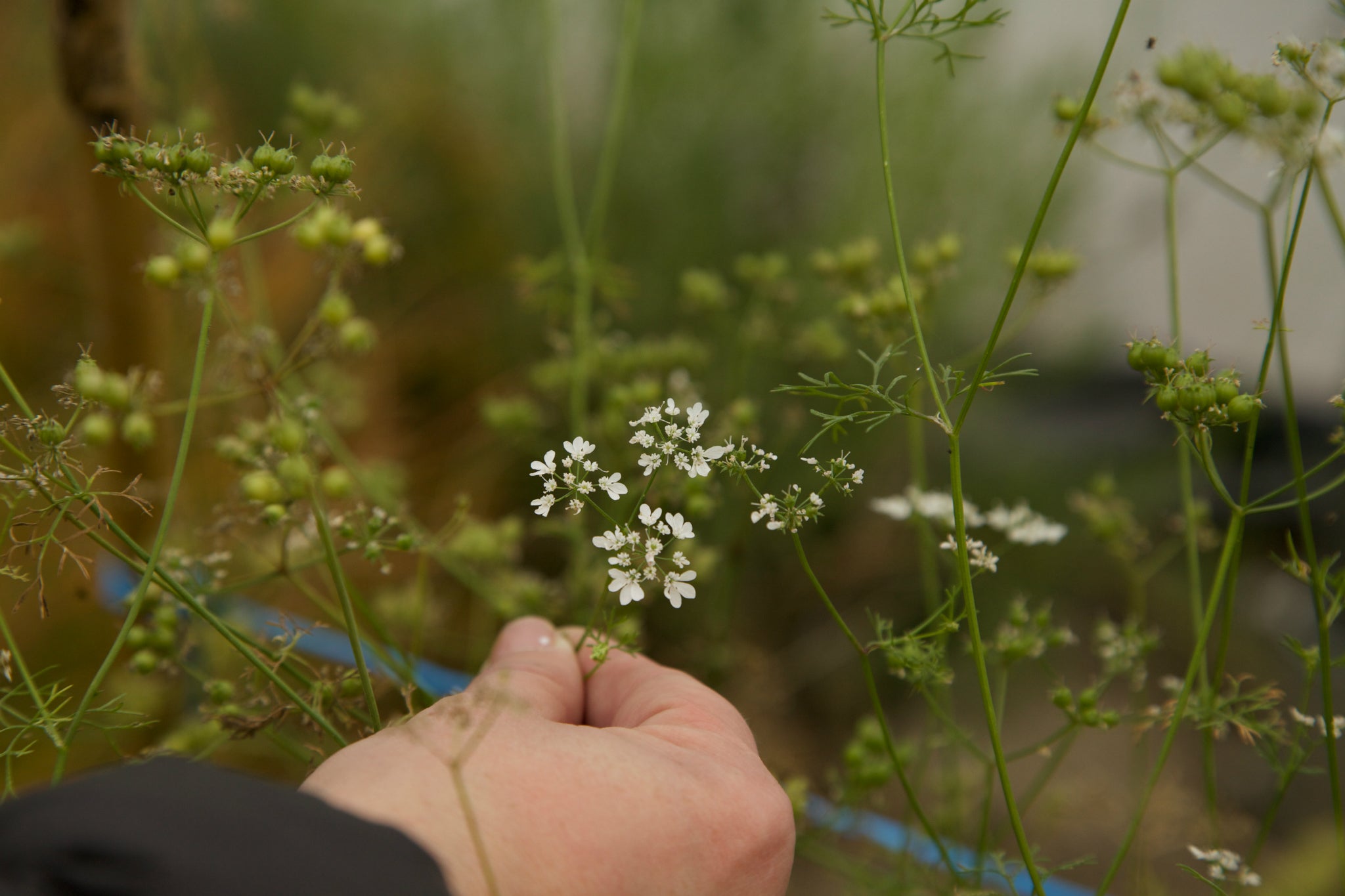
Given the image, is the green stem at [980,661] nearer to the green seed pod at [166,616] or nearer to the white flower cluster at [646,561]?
the white flower cluster at [646,561]

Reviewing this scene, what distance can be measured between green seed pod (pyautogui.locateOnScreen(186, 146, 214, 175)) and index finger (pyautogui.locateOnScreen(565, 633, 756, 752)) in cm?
42

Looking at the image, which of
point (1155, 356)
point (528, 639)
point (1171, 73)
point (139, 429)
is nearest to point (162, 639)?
point (139, 429)

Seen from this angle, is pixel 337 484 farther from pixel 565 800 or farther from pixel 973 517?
pixel 973 517

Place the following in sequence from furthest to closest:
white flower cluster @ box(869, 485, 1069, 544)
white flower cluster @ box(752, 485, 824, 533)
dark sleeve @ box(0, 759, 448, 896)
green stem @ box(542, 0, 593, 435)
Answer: green stem @ box(542, 0, 593, 435)
white flower cluster @ box(869, 485, 1069, 544)
white flower cluster @ box(752, 485, 824, 533)
dark sleeve @ box(0, 759, 448, 896)

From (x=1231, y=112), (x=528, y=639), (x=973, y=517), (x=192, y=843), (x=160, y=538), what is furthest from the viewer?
(x=973, y=517)

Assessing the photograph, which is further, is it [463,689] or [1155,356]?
[463,689]

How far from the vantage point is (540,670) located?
64 cm

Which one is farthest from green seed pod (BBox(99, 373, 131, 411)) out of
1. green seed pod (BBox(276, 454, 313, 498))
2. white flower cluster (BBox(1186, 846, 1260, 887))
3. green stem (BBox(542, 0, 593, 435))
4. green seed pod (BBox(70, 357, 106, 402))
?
white flower cluster (BBox(1186, 846, 1260, 887))

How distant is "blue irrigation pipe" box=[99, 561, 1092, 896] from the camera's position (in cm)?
94

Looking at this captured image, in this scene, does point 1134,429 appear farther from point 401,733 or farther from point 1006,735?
point 401,733

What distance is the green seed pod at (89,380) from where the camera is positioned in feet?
1.82

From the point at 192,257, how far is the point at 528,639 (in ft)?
1.17

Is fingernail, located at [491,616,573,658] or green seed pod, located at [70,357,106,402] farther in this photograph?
fingernail, located at [491,616,573,658]

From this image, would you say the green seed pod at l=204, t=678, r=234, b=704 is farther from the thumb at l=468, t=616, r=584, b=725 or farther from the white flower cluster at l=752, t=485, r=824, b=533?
the white flower cluster at l=752, t=485, r=824, b=533
